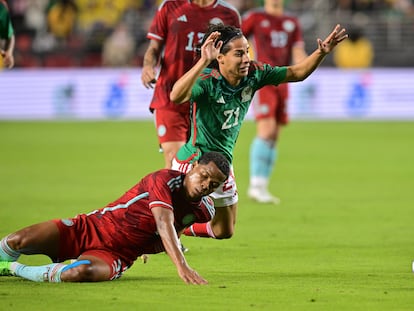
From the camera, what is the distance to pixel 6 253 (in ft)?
23.6

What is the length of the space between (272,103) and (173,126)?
348cm

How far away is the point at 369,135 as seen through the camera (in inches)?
859

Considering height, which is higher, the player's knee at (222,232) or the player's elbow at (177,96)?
the player's elbow at (177,96)

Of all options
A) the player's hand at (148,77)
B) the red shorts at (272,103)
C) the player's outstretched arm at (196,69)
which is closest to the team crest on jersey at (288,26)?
the red shorts at (272,103)

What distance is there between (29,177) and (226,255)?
22.5 feet

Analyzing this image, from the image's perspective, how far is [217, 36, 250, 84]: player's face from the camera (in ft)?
25.1

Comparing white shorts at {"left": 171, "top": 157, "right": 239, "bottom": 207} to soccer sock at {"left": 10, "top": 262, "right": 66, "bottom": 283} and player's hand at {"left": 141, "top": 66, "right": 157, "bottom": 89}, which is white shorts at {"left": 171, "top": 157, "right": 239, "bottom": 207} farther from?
soccer sock at {"left": 10, "top": 262, "right": 66, "bottom": 283}

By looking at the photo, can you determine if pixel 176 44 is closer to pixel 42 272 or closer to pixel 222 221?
pixel 222 221

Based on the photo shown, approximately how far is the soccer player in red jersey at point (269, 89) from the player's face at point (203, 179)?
582 centimetres

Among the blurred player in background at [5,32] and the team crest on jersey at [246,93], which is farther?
the blurred player in background at [5,32]

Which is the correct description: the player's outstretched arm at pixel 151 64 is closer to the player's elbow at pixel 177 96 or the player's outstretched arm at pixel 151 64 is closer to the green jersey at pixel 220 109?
the green jersey at pixel 220 109

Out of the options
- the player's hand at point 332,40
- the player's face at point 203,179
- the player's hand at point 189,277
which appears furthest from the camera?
the player's hand at point 332,40

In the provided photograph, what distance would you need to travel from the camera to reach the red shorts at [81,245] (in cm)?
712

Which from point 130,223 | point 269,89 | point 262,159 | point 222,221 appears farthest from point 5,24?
point 130,223
